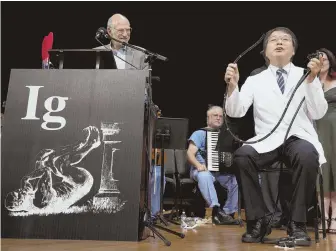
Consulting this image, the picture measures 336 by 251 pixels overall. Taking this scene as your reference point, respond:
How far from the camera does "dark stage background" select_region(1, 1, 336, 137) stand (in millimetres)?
6039

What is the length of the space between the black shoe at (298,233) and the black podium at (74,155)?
2.67 ft

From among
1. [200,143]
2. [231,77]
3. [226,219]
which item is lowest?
[226,219]

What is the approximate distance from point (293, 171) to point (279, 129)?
296 millimetres

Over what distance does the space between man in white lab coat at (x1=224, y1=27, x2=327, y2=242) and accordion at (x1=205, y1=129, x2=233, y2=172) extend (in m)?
1.77

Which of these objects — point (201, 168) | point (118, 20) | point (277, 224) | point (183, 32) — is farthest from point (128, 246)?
point (183, 32)

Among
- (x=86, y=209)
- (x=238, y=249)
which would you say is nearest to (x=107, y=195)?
(x=86, y=209)

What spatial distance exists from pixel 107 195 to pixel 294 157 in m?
1.02

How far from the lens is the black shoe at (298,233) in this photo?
2105 mm

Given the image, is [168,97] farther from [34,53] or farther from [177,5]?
[34,53]

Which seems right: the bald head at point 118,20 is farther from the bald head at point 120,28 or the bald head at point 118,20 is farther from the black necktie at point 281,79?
the black necktie at point 281,79

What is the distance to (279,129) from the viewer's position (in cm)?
240

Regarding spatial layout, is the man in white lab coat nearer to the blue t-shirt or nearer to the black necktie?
the black necktie

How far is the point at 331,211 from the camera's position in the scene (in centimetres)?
320

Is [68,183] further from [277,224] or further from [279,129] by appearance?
[277,224]
